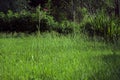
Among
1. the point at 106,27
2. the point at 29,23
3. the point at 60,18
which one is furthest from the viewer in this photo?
the point at 60,18

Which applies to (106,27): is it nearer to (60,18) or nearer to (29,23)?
(29,23)

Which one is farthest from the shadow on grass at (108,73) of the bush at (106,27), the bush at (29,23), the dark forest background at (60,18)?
the bush at (29,23)

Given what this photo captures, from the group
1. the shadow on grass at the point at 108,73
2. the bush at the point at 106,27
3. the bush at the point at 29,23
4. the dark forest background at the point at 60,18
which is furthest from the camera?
the bush at the point at 29,23

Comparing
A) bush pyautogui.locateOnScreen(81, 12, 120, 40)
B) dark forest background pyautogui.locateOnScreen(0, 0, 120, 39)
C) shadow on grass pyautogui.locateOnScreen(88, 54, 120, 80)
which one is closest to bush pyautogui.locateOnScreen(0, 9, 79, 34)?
dark forest background pyautogui.locateOnScreen(0, 0, 120, 39)

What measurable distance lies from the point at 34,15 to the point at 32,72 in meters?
Answer: 10.1

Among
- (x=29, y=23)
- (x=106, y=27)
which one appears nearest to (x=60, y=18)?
(x=29, y=23)

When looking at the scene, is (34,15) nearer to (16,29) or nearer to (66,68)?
(16,29)

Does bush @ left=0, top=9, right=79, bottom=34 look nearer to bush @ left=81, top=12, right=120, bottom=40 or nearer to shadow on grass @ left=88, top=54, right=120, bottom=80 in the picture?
bush @ left=81, top=12, right=120, bottom=40

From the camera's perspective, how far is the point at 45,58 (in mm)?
4941

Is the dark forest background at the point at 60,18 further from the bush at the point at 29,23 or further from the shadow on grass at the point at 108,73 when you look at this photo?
the shadow on grass at the point at 108,73

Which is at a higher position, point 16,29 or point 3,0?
point 3,0

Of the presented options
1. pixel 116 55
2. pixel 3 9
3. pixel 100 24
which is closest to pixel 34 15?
pixel 3 9

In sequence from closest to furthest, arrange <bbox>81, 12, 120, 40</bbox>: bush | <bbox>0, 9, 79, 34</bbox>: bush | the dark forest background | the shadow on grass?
the shadow on grass < <bbox>81, 12, 120, 40</bbox>: bush < the dark forest background < <bbox>0, 9, 79, 34</bbox>: bush

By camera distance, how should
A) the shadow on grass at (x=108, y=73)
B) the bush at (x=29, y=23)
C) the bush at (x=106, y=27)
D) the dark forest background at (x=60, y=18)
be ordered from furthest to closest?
the bush at (x=29, y=23)
the dark forest background at (x=60, y=18)
the bush at (x=106, y=27)
the shadow on grass at (x=108, y=73)
